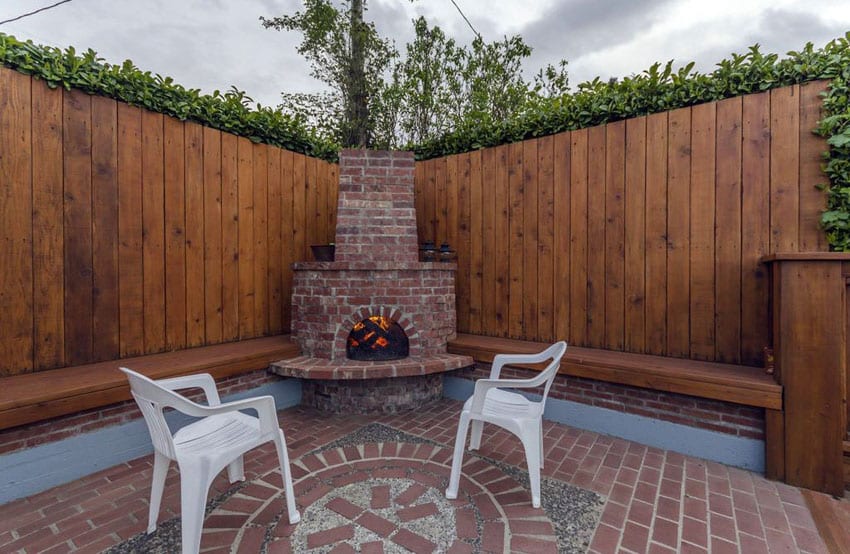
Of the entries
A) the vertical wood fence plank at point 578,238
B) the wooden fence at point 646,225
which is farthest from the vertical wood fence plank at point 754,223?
the vertical wood fence plank at point 578,238

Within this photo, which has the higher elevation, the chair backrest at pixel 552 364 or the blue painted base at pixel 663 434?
the chair backrest at pixel 552 364

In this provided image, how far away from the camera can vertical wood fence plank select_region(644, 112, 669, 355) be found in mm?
2893

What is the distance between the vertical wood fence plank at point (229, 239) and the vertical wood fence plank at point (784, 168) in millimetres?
4396

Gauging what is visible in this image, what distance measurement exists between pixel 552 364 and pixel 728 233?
188 cm

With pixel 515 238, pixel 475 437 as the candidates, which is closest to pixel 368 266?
pixel 515 238

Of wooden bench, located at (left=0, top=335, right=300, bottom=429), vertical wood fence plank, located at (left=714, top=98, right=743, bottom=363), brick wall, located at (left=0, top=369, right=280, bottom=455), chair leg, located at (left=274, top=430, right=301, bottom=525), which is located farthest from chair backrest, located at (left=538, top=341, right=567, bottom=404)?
brick wall, located at (left=0, top=369, right=280, bottom=455)

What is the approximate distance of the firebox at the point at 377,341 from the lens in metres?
3.23

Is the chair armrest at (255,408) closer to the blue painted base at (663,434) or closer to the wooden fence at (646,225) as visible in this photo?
the blue painted base at (663,434)

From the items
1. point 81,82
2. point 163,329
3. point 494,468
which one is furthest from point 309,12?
point 494,468

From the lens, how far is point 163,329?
3.06 metres

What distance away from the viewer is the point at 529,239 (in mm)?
3529

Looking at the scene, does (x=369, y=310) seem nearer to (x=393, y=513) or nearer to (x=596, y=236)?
(x=393, y=513)

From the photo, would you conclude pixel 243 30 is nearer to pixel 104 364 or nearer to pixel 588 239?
pixel 104 364

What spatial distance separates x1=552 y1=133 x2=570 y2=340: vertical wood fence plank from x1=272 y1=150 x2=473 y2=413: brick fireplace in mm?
949
